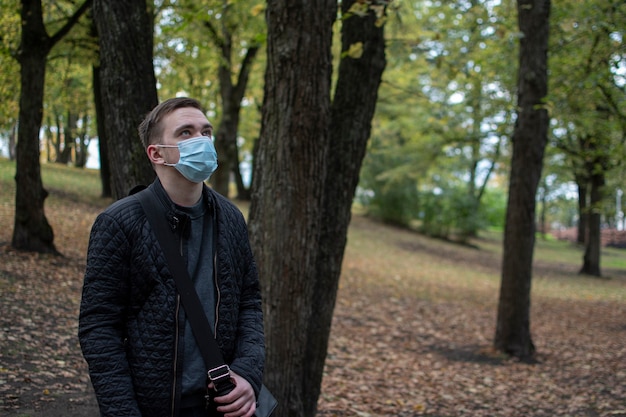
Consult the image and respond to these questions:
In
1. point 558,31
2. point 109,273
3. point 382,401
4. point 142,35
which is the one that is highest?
point 558,31

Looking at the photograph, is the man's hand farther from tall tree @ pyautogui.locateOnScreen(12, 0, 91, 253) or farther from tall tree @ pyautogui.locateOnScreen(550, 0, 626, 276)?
tall tree @ pyautogui.locateOnScreen(12, 0, 91, 253)

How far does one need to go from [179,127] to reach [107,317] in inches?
32.4

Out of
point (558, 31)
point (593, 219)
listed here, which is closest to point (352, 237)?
point (593, 219)

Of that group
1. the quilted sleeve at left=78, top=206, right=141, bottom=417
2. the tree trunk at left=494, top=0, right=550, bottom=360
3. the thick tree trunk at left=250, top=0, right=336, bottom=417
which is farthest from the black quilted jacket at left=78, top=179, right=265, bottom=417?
the tree trunk at left=494, top=0, right=550, bottom=360

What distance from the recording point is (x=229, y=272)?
2.55 metres

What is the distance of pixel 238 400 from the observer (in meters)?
2.44

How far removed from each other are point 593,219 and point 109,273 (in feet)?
74.1

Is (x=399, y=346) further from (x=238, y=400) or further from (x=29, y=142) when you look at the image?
(x=238, y=400)

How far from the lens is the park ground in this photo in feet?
21.2

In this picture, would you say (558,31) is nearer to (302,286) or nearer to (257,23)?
(257,23)

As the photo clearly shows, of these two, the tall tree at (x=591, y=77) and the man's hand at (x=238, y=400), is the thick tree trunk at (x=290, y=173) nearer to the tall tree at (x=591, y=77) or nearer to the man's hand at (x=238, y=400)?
the man's hand at (x=238, y=400)

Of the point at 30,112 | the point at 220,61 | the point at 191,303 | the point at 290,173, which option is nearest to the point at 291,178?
the point at 290,173

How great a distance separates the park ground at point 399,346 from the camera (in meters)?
6.47

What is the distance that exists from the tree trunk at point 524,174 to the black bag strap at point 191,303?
26.6 ft
